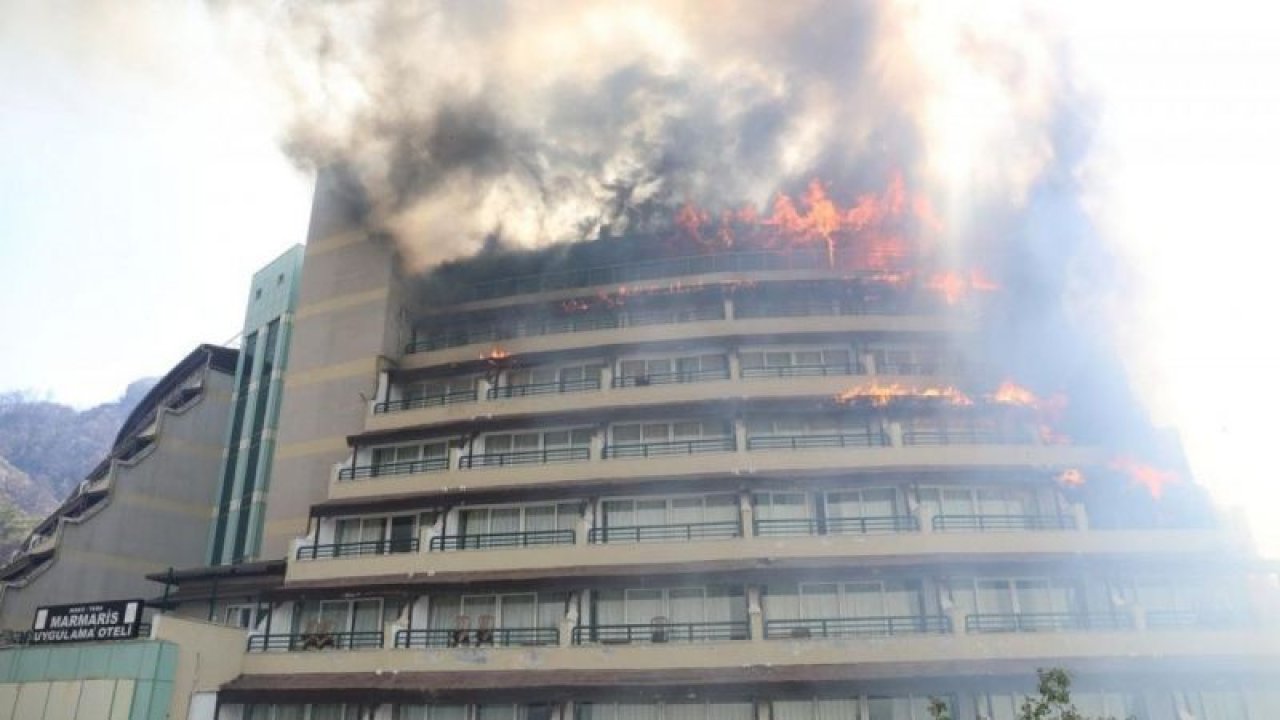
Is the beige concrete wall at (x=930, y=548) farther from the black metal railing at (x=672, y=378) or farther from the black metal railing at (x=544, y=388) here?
the black metal railing at (x=544, y=388)

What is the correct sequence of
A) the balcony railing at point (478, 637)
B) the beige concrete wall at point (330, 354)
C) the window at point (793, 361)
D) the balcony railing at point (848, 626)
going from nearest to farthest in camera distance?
the balcony railing at point (848, 626) → the balcony railing at point (478, 637) → the window at point (793, 361) → the beige concrete wall at point (330, 354)

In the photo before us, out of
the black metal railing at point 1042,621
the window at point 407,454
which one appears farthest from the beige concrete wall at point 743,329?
the black metal railing at point 1042,621

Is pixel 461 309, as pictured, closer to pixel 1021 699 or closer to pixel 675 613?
pixel 675 613

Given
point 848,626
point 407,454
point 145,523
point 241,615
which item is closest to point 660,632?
point 848,626

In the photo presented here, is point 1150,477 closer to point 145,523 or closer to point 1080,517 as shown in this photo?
point 1080,517

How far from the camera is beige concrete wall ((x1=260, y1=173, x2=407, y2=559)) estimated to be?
36.7 meters

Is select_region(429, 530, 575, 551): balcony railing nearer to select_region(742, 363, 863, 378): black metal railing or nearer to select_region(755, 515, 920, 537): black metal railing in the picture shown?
select_region(755, 515, 920, 537): black metal railing

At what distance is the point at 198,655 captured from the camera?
2895 cm

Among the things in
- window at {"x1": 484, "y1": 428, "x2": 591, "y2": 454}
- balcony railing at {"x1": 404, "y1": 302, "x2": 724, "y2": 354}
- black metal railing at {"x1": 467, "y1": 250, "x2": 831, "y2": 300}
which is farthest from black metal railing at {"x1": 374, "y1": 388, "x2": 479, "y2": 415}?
black metal railing at {"x1": 467, "y1": 250, "x2": 831, "y2": 300}

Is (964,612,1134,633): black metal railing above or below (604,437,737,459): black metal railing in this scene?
below

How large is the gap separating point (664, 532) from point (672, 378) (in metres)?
7.03

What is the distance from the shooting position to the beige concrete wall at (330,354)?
36.7 meters

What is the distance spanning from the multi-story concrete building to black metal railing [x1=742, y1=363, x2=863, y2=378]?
0.38 feet

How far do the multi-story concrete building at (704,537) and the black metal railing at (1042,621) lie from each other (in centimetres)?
10
